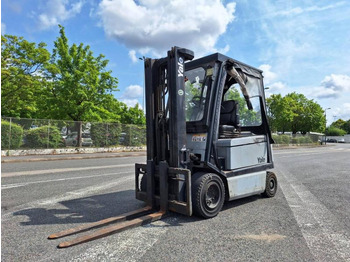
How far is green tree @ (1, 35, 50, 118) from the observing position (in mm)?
23562

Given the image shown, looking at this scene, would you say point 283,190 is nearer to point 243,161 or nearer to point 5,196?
point 243,161

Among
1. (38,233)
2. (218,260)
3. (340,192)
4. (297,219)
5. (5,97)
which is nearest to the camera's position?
(218,260)

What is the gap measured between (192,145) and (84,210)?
94.8 inches

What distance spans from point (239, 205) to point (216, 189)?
1.05 m

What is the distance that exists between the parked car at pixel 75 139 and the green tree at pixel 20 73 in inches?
237

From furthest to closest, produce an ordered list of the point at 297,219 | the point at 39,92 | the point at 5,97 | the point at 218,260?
the point at 39,92 < the point at 5,97 < the point at 297,219 < the point at 218,260

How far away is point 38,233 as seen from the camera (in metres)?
4.02

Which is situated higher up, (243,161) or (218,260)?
Result: (243,161)

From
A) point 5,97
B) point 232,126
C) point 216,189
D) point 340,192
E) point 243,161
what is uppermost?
point 5,97

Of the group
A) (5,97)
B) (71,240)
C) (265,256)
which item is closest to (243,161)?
(265,256)

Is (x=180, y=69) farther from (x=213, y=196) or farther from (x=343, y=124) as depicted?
(x=343, y=124)

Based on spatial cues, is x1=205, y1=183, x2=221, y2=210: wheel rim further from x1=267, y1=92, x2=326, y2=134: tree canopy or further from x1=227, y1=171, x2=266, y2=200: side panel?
x1=267, y1=92, x2=326, y2=134: tree canopy

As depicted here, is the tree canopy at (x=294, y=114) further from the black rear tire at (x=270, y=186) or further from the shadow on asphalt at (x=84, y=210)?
the shadow on asphalt at (x=84, y=210)

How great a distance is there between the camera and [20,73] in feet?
79.8
